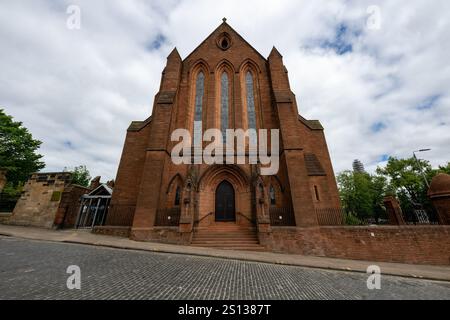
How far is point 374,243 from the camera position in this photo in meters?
8.48

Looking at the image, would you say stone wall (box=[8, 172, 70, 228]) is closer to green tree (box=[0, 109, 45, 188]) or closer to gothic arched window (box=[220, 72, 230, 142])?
green tree (box=[0, 109, 45, 188])

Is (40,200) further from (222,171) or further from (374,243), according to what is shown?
(374,243)

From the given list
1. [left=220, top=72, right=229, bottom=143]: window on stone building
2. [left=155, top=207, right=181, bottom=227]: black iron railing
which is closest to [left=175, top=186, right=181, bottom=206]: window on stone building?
[left=155, top=207, right=181, bottom=227]: black iron railing

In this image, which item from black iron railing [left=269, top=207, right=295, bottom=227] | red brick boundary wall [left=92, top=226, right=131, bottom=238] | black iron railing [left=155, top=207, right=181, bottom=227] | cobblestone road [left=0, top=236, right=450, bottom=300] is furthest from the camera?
black iron railing [left=155, top=207, right=181, bottom=227]

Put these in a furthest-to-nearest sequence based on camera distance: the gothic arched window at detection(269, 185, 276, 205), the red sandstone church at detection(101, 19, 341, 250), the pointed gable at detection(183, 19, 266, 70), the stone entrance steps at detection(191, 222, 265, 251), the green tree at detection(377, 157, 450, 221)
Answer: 1. the green tree at detection(377, 157, 450, 221)
2. the pointed gable at detection(183, 19, 266, 70)
3. the gothic arched window at detection(269, 185, 276, 205)
4. the red sandstone church at detection(101, 19, 341, 250)
5. the stone entrance steps at detection(191, 222, 265, 251)

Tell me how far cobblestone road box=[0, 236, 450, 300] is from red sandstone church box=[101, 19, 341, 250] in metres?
3.83

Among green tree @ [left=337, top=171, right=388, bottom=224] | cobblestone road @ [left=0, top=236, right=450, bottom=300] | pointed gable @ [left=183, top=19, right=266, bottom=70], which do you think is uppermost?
pointed gable @ [left=183, top=19, right=266, bottom=70]

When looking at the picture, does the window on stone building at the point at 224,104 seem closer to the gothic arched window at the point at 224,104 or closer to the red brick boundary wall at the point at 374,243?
the gothic arched window at the point at 224,104

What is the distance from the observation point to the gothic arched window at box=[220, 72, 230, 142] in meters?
14.3

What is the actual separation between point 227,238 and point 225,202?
9.99 feet

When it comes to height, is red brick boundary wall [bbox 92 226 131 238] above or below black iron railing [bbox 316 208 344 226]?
below

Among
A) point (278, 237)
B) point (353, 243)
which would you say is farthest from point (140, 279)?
point (353, 243)

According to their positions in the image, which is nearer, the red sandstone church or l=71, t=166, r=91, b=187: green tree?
the red sandstone church

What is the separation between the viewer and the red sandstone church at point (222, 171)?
9.88m
